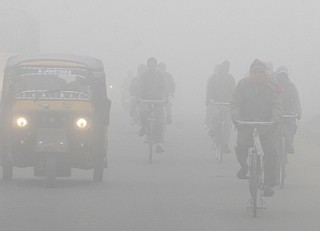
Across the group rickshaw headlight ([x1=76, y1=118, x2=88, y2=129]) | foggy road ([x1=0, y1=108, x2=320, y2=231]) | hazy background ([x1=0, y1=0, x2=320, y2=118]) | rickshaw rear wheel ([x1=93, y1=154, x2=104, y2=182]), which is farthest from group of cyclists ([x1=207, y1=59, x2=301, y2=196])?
hazy background ([x1=0, y1=0, x2=320, y2=118])

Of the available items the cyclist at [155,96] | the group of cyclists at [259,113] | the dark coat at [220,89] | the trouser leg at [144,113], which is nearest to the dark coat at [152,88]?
the cyclist at [155,96]

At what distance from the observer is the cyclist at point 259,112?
14750 millimetres

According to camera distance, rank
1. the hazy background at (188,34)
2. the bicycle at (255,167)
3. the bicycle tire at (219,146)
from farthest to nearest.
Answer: the hazy background at (188,34), the bicycle tire at (219,146), the bicycle at (255,167)

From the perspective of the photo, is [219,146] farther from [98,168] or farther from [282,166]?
[98,168]

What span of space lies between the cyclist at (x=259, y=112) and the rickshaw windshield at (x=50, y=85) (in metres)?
3.25

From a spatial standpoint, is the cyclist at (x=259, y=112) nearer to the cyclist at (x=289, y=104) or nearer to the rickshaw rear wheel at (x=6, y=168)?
the cyclist at (x=289, y=104)

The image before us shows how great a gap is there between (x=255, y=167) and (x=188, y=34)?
127 meters

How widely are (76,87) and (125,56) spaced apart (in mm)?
105993

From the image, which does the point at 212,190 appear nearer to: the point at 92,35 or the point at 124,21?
the point at 92,35

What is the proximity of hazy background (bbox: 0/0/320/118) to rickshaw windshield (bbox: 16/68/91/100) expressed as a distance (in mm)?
56551

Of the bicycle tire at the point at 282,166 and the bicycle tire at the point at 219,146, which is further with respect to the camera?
the bicycle tire at the point at 219,146

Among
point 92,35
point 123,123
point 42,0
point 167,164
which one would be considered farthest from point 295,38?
point 167,164

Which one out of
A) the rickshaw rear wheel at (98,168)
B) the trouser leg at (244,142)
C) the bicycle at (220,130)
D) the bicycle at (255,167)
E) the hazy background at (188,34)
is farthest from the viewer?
the hazy background at (188,34)

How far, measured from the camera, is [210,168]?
21438 mm
